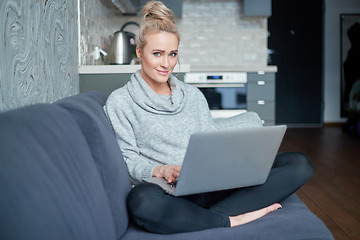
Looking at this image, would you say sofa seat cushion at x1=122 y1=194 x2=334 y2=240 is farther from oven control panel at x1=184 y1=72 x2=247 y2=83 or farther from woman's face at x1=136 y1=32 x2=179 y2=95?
oven control panel at x1=184 y1=72 x2=247 y2=83

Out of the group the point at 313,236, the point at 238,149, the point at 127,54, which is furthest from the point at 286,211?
the point at 127,54

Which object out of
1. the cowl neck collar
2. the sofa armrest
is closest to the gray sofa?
the cowl neck collar

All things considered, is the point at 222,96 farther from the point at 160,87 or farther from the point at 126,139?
the point at 126,139

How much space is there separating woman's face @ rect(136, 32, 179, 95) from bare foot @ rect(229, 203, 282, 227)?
0.64 metres

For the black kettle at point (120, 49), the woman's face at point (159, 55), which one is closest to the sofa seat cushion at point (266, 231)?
the woman's face at point (159, 55)

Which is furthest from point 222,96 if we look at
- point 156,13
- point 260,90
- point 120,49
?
point 156,13

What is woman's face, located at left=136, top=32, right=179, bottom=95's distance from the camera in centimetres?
164

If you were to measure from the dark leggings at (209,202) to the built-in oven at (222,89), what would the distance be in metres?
2.29

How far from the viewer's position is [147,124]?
1613 mm

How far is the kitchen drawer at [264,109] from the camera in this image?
403 cm

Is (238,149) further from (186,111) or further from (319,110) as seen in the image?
(319,110)

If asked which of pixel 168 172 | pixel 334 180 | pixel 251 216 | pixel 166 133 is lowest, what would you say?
pixel 334 180

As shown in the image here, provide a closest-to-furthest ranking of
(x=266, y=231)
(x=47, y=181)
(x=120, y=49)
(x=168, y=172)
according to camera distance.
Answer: (x=47, y=181), (x=266, y=231), (x=168, y=172), (x=120, y=49)

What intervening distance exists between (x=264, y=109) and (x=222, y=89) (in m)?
0.48
